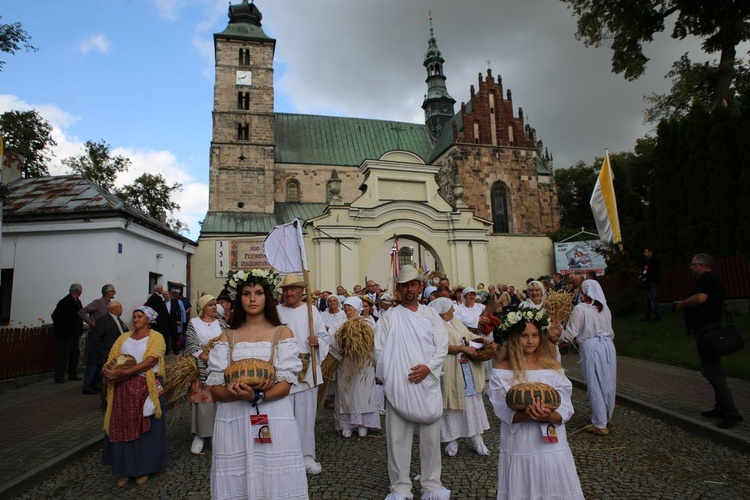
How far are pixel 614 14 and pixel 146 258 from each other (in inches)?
779

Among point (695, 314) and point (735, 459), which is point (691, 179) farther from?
point (735, 459)

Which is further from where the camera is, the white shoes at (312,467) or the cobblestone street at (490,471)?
the white shoes at (312,467)

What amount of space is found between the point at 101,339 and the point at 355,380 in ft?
16.2

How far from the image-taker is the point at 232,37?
115 feet

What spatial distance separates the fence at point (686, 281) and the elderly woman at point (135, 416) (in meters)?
11.0

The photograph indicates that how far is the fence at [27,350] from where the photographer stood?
10695 millimetres

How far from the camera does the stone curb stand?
18.3ft

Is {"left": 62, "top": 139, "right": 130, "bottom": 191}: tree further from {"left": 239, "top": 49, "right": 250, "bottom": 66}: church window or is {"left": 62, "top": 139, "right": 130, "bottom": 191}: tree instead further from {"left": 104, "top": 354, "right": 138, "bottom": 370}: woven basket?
{"left": 104, "top": 354, "right": 138, "bottom": 370}: woven basket

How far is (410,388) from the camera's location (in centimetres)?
435

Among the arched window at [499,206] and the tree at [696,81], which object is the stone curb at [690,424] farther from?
the arched window at [499,206]

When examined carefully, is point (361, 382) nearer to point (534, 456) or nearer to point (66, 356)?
point (534, 456)

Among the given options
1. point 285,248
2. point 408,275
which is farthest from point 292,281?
point 408,275

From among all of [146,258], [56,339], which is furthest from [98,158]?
[56,339]

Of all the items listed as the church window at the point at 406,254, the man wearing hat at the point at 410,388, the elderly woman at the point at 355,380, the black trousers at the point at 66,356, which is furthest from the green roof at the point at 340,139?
the man wearing hat at the point at 410,388
